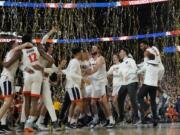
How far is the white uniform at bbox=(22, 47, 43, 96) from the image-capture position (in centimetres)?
959

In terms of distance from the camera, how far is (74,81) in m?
11.6

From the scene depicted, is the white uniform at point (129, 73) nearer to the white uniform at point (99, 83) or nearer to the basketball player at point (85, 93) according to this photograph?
the white uniform at point (99, 83)

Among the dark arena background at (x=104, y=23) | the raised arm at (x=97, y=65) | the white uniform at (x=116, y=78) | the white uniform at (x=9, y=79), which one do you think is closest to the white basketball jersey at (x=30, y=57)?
the white uniform at (x=9, y=79)

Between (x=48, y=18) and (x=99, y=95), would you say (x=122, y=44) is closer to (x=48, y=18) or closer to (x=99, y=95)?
(x=48, y=18)

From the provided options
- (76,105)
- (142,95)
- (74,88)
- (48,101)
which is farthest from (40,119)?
(142,95)

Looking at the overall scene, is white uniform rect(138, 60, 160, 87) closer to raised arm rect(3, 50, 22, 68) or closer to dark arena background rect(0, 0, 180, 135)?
raised arm rect(3, 50, 22, 68)

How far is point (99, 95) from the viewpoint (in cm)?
1233

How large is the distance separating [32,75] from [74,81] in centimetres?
213

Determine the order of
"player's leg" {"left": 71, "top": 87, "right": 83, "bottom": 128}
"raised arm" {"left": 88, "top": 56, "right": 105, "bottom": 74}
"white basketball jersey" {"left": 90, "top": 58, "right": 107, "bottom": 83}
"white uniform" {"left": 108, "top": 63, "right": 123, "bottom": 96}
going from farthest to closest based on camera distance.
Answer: "white uniform" {"left": 108, "top": 63, "right": 123, "bottom": 96} < "white basketball jersey" {"left": 90, "top": 58, "right": 107, "bottom": 83} < "raised arm" {"left": 88, "top": 56, "right": 105, "bottom": 74} < "player's leg" {"left": 71, "top": 87, "right": 83, "bottom": 128}

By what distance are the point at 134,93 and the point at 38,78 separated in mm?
3659

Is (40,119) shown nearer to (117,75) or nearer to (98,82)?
(98,82)

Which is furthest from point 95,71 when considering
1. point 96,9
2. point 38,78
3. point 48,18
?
point 96,9

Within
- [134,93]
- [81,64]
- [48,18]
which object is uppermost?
[48,18]

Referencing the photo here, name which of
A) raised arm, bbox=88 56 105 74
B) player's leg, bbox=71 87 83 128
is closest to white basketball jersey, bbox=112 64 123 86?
raised arm, bbox=88 56 105 74
